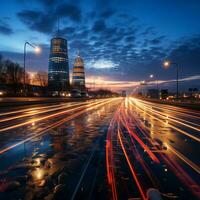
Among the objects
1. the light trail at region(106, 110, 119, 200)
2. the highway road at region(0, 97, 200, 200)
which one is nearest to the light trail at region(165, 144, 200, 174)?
the highway road at region(0, 97, 200, 200)

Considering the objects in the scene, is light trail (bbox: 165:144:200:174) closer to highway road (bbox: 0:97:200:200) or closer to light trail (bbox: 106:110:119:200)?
highway road (bbox: 0:97:200:200)

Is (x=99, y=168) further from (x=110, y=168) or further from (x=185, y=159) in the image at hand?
(x=185, y=159)

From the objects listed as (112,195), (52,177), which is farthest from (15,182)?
(112,195)

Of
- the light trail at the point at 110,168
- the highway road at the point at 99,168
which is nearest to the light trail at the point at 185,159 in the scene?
the highway road at the point at 99,168

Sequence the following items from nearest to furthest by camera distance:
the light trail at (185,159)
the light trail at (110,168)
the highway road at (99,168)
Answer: the highway road at (99,168)
the light trail at (110,168)
the light trail at (185,159)

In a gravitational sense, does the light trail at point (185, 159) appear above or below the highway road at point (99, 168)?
above

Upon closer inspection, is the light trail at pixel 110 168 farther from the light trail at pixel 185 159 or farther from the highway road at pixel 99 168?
the light trail at pixel 185 159

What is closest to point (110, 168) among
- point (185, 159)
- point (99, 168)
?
point (99, 168)

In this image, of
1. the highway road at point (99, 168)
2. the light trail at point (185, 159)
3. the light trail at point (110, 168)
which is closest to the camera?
the highway road at point (99, 168)

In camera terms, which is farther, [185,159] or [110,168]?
[185,159]

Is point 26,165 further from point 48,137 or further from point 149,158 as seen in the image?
point 48,137

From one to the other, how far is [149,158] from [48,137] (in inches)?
224

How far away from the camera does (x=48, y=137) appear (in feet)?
39.5

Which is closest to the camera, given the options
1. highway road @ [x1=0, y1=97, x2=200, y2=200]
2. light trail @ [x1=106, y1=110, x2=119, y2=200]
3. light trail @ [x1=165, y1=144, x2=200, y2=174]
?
highway road @ [x1=0, y1=97, x2=200, y2=200]
